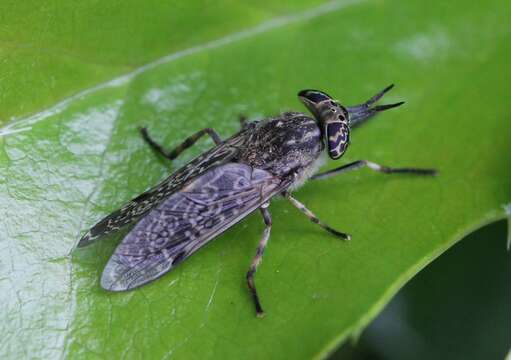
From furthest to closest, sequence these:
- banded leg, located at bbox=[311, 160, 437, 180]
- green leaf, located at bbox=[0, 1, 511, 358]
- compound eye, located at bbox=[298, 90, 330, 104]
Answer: compound eye, located at bbox=[298, 90, 330, 104], banded leg, located at bbox=[311, 160, 437, 180], green leaf, located at bbox=[0, 1, 511, 358]

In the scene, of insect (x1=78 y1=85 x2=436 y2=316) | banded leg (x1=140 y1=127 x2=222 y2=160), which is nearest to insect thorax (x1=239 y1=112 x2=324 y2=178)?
insect (x1=78 y1=85 x2=436 y2=316)

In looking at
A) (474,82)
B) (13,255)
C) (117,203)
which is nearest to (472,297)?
(474,82)

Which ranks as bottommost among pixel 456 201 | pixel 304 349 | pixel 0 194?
pixel 456 201

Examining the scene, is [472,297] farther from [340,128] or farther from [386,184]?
[340,128]

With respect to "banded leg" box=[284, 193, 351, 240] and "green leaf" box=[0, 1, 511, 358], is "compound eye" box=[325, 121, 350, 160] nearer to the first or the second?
"green leaf" box=[0, 1, 511, 358]

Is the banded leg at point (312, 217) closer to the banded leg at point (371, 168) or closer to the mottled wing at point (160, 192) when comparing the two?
the banded leg at point (371, 168)

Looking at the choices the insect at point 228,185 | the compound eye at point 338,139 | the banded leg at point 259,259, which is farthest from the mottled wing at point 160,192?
the compound eye at point 338,139

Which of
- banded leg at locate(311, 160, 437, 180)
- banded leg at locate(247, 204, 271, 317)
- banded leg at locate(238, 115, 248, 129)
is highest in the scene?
banded leg at locate(238, 115, 248, 129)

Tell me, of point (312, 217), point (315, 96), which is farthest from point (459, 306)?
point (315, 96)
